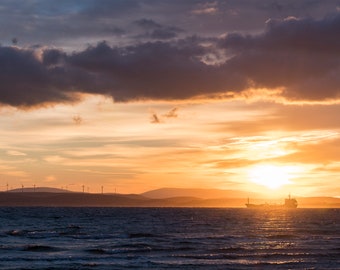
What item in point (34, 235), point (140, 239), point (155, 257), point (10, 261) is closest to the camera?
point (10, 261)

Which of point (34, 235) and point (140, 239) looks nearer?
point (140, 239)

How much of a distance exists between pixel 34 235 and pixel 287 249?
164 feet

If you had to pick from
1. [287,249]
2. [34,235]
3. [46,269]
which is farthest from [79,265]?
Answer: [34,235]

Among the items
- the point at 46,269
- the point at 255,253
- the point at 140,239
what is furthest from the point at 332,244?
the point at 46,269

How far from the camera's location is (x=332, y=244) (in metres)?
97.4

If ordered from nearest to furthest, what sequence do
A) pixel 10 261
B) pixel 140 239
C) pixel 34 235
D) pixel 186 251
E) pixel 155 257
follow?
pixel 10 261, pixel 155 257, pixel 186 251, pixel 140 239, pixel 34 235

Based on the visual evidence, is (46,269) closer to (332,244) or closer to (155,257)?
(155,257)

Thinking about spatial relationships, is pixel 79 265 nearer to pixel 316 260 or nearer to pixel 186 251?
pixel 186 251

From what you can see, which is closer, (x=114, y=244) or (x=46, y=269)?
(x=46, y=269)

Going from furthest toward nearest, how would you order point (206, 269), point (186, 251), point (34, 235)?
point (34, 235) < point (186, 251) < point (206, 269)

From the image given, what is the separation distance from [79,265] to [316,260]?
2650 cm

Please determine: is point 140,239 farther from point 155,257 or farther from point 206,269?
point 206,269

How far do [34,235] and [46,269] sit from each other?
5352 centimetres

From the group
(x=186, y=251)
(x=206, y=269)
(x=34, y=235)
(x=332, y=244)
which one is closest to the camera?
(x=206, y=269)
